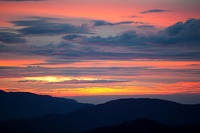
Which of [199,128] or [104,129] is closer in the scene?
[199,128]

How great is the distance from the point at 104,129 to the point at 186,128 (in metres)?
43.4

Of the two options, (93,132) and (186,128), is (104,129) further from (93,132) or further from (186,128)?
(186,128)

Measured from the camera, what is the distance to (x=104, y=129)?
7579 inches

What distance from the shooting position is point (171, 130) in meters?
171

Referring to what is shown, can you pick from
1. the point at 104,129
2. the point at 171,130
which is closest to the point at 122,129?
the point at 104,129

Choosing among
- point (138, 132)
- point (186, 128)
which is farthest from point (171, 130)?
point (138, 132)

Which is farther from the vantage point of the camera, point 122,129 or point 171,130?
point 122,129

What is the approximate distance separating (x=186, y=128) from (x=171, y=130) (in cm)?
716

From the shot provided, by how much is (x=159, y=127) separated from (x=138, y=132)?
36.1ft

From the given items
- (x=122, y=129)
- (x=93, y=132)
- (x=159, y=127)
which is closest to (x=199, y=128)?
(x=159, y=127)

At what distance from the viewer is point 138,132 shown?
18575 centimetres

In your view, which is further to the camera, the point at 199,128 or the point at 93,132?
the point at 93,132

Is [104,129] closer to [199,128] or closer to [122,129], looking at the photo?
[122,129]

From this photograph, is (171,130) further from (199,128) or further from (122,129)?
(122,129)
